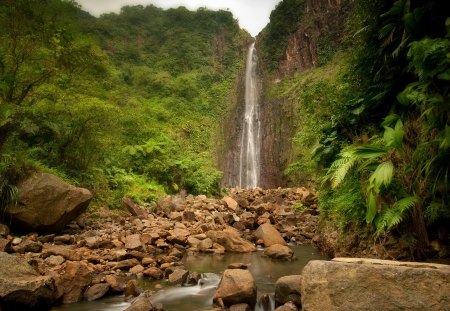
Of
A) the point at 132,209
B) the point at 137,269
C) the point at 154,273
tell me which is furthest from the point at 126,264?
the point at 132,209

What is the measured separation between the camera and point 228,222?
32.6 ft

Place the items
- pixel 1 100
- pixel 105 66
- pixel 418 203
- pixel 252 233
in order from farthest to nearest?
pixel 105 66 < pixel 252 233 < pixel 1 100 < pixel 418 203

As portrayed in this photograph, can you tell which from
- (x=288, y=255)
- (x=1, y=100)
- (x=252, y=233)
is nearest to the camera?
(x=288, y=255)

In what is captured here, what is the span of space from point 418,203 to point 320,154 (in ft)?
9.93

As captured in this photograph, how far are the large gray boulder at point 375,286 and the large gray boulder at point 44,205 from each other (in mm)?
5649

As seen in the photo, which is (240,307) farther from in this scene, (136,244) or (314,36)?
(314,36)

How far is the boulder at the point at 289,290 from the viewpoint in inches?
166

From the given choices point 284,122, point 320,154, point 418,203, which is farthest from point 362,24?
point 284,122

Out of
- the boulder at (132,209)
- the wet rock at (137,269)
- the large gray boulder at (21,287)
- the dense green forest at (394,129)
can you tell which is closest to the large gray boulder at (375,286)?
the dense green forest at (394,129)

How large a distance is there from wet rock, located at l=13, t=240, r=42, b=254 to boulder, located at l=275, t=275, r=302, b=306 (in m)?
4.29

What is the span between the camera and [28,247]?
5.82 meters

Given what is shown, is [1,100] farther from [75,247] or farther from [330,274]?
[330,274]

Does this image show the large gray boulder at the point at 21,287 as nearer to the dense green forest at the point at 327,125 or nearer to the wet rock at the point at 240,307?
the wet rock at the point at 240,307

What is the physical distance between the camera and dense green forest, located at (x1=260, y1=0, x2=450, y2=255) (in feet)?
11.0
